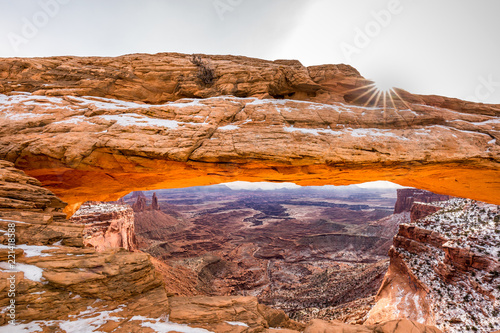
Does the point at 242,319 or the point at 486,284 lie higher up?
the point at 242,319

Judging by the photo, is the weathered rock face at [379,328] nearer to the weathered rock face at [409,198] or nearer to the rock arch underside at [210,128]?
the rock arch underside at [210,128]

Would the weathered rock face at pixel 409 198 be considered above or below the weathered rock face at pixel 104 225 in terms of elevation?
below

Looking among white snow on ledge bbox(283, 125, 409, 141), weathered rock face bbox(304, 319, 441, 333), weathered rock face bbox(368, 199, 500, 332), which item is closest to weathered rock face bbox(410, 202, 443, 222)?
weathered rock face bbox(368, 199, 500, 332)

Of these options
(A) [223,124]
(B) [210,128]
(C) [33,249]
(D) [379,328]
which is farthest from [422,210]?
(C) [33,249]

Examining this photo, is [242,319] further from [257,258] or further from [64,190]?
[257,258]

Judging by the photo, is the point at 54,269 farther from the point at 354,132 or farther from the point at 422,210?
the point at 422,210

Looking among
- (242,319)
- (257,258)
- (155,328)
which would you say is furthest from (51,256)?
(257,258)

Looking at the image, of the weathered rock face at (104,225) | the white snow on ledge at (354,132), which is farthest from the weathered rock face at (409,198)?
the weathered rock face at (104,225)
